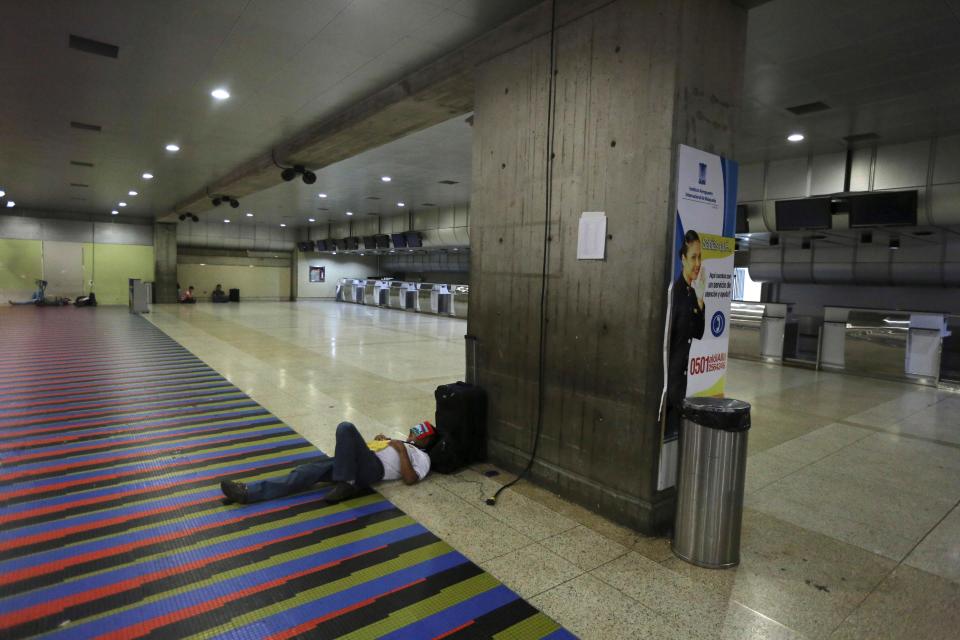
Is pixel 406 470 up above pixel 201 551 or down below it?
above

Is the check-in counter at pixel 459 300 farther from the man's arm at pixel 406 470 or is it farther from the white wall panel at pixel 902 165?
the man's arm at pixel 406 470

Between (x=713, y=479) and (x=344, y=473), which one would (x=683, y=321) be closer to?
(x=713, y=479)

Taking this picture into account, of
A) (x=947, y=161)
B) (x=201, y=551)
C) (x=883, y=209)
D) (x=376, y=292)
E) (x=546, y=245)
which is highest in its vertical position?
(x=947, y=161)

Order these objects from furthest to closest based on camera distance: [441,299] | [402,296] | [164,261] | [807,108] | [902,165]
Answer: [402,296]
[164,261]
[441,299]
[902,165]
[807,108]

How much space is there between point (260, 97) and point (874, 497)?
26.2ft

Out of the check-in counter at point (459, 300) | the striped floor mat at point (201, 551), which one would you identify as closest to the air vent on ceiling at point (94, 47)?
the striped floor mat at point (201, 551)

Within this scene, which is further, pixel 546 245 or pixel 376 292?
pixel 376 292

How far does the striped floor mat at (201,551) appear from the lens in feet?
7.81

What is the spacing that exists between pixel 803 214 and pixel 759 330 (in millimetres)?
3195

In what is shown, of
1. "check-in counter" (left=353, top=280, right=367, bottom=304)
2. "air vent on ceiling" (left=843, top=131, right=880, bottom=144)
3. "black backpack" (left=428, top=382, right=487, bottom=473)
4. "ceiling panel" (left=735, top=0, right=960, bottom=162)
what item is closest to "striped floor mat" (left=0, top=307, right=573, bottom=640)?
"black backpack" (left=428, top=382, right=487, bottom=473)

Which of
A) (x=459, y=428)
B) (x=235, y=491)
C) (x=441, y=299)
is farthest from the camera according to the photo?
(x=441, y=299)

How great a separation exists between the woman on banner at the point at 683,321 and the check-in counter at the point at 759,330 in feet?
28.8

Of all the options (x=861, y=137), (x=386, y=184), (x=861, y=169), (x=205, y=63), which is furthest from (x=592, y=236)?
(x=386, y=184)

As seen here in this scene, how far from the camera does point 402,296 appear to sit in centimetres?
2316
